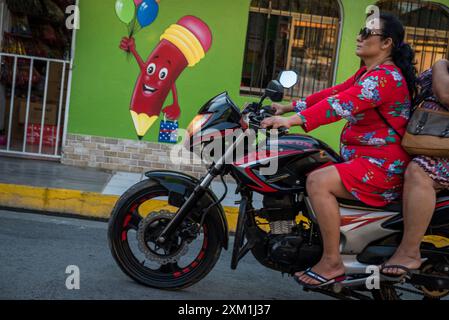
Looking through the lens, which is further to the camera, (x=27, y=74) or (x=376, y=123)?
(x=27, y=74)

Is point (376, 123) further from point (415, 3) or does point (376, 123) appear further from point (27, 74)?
point (27, 74)

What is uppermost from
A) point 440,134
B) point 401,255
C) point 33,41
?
point 33,41

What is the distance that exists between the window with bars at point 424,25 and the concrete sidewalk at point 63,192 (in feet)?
10.2

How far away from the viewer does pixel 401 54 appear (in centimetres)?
407

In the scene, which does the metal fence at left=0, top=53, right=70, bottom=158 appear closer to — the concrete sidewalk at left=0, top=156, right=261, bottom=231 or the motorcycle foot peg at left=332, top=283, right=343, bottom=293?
the concrete sidewalk at left=0, top=156, right=261, bottom=231

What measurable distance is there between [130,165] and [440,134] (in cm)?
546

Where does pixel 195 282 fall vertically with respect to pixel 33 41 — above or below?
below

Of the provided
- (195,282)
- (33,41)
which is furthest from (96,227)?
(33,41)

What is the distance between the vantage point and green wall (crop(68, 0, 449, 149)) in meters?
8.68

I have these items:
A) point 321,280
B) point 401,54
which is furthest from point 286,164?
point 401,54

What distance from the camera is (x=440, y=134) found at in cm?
396

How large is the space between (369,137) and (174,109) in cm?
497

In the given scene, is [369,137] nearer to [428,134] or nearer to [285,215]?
[428,134]

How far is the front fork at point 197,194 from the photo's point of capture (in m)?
4.16
